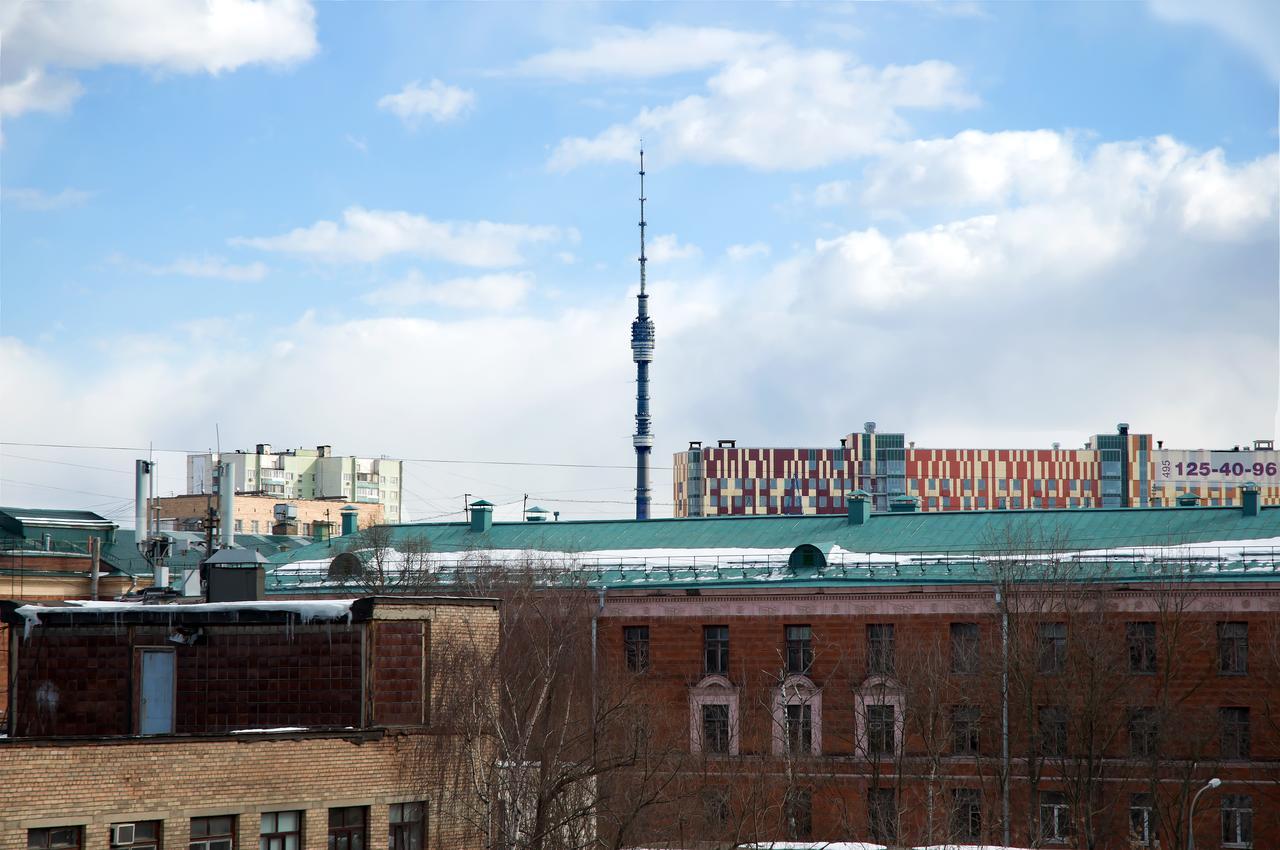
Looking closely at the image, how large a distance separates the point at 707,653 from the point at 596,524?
13.7 m

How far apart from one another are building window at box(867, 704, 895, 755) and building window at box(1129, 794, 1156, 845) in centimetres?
829

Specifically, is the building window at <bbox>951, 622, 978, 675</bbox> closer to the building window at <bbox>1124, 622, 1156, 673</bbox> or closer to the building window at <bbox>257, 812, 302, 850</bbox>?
the building window at <bbox>1124, 622, 1156, 673</bbox>

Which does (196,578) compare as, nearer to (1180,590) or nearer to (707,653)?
(707,653)

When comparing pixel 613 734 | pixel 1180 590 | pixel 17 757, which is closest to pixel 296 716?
pixel 17 757

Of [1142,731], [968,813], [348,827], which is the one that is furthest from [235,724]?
[1142,731]

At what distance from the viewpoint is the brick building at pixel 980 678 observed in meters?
60.8

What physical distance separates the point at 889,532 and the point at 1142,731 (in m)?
15.0

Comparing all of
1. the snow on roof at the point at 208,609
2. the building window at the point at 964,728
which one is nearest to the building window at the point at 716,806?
the building window at the point at 964,728

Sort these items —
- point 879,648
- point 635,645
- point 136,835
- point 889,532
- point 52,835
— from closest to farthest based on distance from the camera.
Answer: point 52,835
point 136,835
point 879,648
point 635,645
point 889,532

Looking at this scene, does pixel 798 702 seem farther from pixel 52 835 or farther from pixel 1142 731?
pixel 52 835

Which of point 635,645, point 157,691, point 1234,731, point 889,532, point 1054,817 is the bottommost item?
point 1054,817

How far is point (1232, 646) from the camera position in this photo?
62.8 m

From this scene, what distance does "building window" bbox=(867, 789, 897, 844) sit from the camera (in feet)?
199

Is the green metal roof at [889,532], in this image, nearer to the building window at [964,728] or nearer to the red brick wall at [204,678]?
the building window at [964,728]
